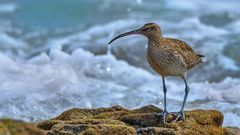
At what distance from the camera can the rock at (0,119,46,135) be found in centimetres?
579

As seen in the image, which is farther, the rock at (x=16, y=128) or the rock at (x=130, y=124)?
the rock at (x=130, y=124)

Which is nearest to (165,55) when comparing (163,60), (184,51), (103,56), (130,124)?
(163,60)

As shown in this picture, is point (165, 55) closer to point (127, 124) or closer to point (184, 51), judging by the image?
point (184, 51)

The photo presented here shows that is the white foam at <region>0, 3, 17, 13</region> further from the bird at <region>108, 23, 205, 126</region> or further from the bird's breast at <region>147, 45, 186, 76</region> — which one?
the bird's breast at <region>147, 45, 186, 76</region>

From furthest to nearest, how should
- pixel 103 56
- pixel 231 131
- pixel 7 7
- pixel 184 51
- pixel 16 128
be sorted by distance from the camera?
1. pixel 7 7
2. pixel 103 56
3. pixel 184 51
4. pixel 231 131
5. pixel 16 128

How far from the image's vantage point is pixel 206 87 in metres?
12.2

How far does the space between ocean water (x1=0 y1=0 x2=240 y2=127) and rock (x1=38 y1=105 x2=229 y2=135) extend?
162cm

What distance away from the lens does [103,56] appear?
14656mm

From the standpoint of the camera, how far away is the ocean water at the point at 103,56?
1077 cm

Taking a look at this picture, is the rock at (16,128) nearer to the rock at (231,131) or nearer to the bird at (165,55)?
the bird at (165,55)

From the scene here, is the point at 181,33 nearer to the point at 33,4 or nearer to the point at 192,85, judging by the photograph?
the point at 192,85

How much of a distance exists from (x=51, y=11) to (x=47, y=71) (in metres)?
9.68

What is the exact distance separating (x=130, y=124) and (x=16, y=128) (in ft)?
5.64

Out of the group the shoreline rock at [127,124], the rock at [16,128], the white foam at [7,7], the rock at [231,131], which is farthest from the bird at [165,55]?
the white foam at [7,7]
